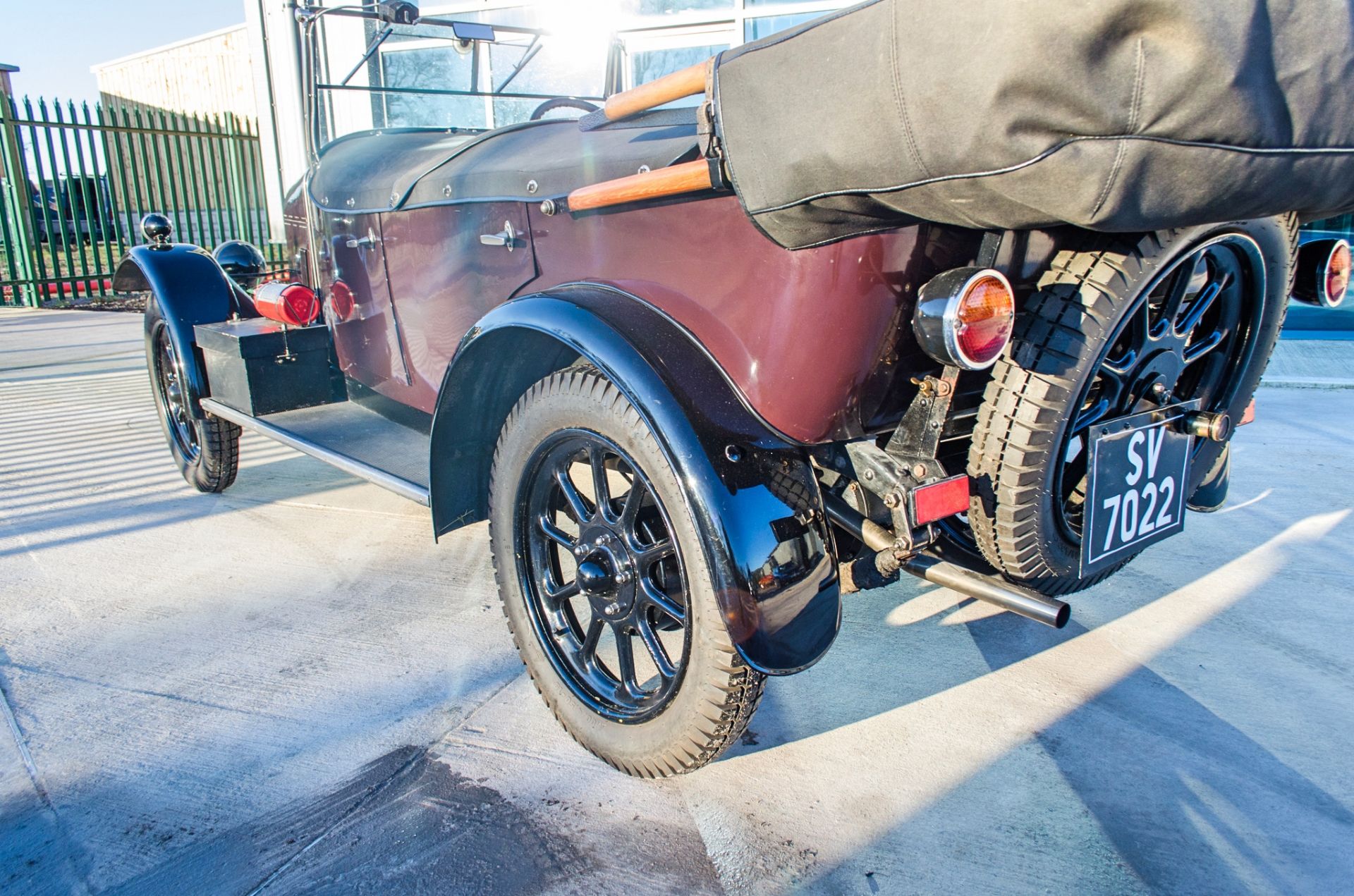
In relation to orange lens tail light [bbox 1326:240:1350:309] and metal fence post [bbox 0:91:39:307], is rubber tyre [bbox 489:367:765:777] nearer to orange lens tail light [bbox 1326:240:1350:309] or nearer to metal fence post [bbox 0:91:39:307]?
orange lens tail light [bbox 1326:240:1350:309]

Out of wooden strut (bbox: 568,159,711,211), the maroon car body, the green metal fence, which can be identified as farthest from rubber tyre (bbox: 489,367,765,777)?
the green metal fence

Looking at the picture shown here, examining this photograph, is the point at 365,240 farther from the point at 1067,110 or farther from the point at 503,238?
the point at 1067,110

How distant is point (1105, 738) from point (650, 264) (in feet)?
5.10

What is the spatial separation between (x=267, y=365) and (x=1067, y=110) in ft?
10.2

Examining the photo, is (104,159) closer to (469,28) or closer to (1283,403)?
(469,28)

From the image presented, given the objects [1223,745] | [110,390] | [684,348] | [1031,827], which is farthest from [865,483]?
[110,390]

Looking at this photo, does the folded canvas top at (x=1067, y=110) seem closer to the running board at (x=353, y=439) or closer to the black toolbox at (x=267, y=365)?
the running board at (x=353, y=439)

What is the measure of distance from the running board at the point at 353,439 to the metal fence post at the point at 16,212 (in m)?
8.97

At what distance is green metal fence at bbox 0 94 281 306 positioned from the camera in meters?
10.2

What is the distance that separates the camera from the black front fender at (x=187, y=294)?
12.1ft

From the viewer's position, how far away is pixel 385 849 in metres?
1.80

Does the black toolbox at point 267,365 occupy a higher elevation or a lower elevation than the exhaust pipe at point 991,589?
higher

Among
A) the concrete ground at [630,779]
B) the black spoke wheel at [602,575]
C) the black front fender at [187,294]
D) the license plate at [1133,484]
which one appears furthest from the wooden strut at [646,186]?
the black front fender at [187,294]

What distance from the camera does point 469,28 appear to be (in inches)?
144
